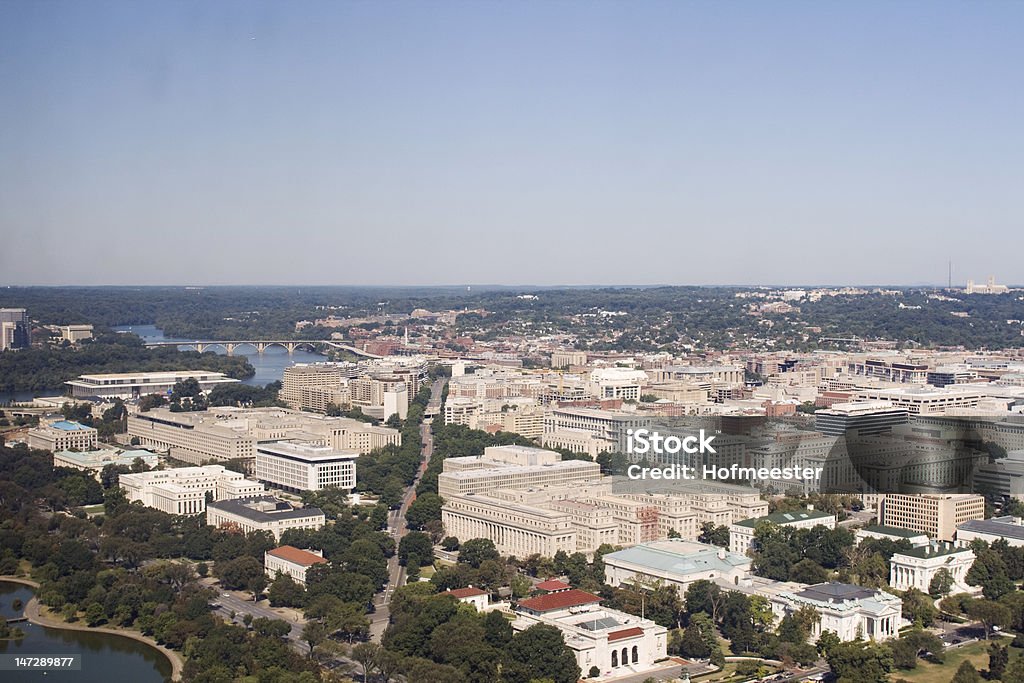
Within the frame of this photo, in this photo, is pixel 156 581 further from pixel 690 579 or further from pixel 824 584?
pixel 824 584

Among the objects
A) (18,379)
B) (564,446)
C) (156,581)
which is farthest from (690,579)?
(18,379)

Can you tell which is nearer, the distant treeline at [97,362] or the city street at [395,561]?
the city street at [395,561]

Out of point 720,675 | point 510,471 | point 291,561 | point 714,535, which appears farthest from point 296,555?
point 720,675

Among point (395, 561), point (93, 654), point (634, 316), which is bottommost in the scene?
point (93, 654)

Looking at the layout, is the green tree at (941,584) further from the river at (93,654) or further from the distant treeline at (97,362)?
the distant treeline at (97,362)

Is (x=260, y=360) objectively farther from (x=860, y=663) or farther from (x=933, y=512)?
(x=860, y=663)

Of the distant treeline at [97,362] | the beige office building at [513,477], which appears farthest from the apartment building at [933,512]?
the distant treeline at [97,362]
